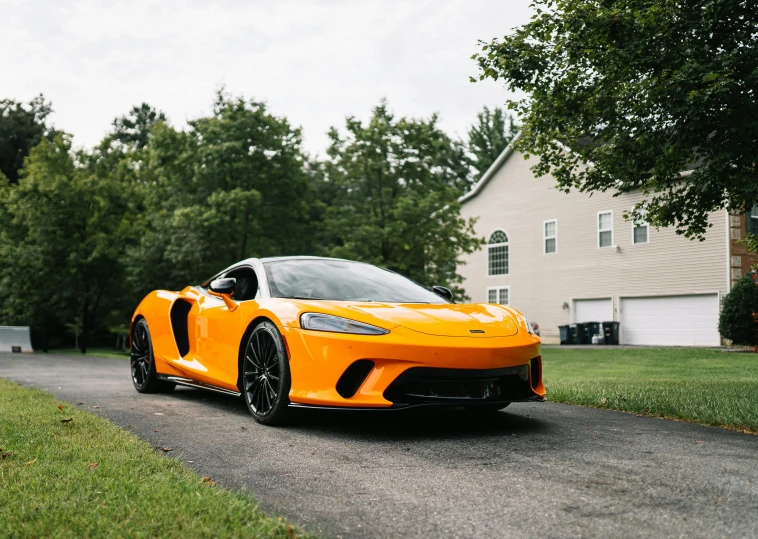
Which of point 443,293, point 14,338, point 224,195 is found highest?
point 224,195

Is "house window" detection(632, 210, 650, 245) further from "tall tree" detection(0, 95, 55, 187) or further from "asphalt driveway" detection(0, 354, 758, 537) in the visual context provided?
"tall tree" detection(0, 95, 55, 187)

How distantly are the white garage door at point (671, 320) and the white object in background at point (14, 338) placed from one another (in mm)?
21073

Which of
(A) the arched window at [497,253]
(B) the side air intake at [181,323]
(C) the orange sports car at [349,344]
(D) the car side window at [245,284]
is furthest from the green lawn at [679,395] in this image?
(A) the arched window at [497,253]

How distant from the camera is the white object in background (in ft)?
79.8

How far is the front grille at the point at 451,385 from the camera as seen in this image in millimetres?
4922

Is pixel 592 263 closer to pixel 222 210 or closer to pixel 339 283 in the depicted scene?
pixel 222 210

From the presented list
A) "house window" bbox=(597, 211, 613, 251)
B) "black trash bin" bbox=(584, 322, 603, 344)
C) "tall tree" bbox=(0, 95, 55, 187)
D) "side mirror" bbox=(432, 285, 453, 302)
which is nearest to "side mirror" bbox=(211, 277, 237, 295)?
"side mirror" bbox=(432, 285, 453, 302)

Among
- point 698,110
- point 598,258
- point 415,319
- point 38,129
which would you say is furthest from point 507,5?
point 38,129

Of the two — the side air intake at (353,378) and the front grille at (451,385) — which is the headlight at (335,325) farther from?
the front grille at (451,385)

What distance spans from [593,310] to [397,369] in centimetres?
2516

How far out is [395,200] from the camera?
2617 cm

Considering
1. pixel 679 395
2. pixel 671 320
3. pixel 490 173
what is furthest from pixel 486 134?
pixel 679 395

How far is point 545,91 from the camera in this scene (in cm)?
839

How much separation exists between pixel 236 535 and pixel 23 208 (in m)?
29.2
